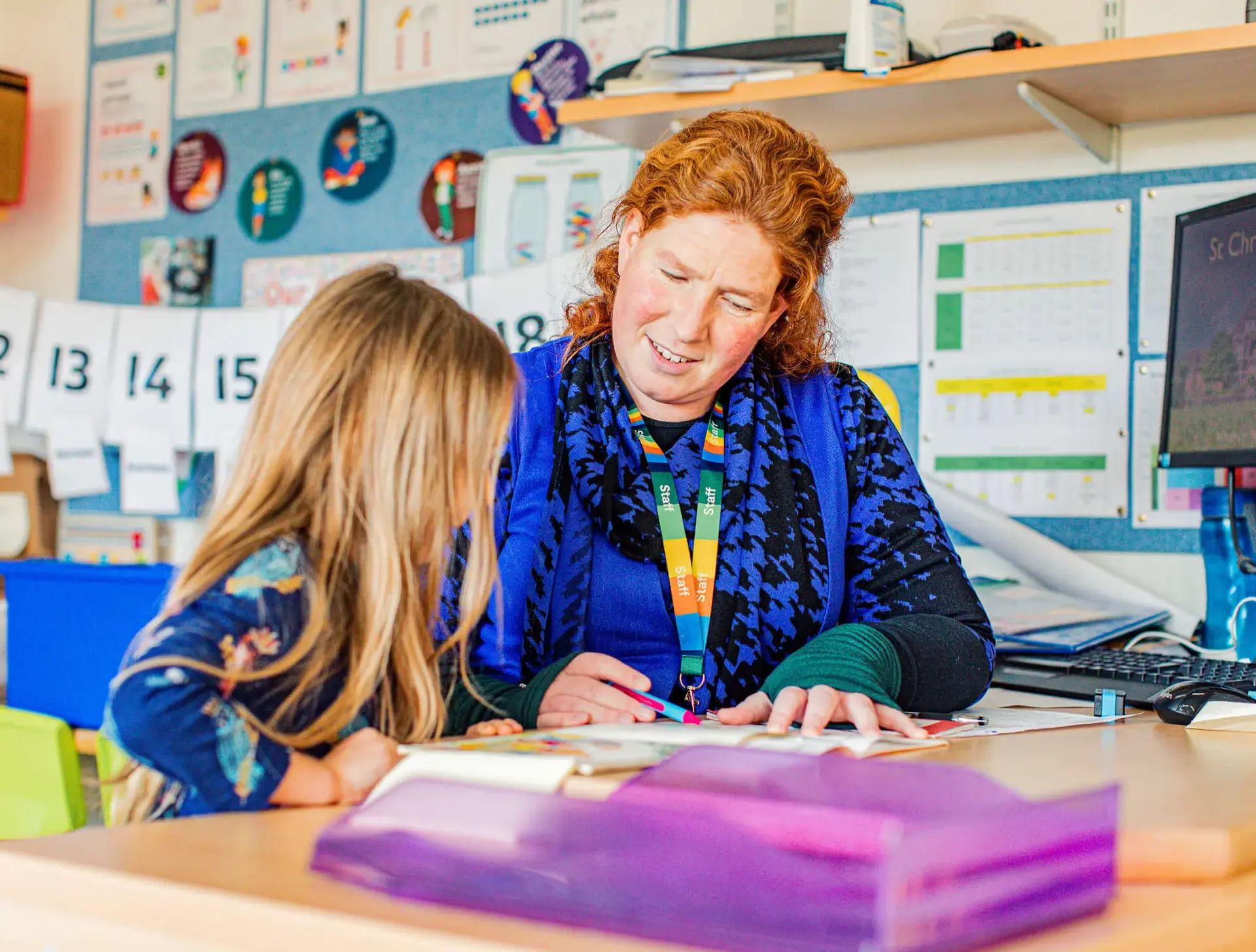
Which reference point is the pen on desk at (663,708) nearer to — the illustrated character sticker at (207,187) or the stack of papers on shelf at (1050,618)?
the stack of papers on shelf at (1050,618)

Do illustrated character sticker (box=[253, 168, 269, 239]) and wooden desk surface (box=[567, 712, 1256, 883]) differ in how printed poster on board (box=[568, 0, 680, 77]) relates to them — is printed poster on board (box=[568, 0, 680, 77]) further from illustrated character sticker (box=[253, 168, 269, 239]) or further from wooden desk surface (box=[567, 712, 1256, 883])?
wooden desk surface (box=[567, 712, 1256, 883])

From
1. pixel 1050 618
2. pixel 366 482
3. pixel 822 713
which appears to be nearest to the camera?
pixel 366 482

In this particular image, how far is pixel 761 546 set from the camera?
1.26 metres

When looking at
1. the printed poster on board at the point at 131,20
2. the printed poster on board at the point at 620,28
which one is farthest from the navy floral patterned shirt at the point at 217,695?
the printed poster on board at the point at 131,20

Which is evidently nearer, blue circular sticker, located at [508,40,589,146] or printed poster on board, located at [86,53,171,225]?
blue circular sticker, located at [508,40,589,146]

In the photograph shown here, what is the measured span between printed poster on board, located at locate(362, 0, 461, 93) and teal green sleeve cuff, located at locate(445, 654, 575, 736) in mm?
1757

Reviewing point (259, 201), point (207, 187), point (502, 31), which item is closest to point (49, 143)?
point (207, 187)

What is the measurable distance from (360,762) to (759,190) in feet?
2.34

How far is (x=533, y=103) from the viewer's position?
2.43 m

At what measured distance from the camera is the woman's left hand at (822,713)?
3.02 ft

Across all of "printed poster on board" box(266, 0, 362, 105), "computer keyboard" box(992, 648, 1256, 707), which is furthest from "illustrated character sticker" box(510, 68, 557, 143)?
"computer keyboard" box(992, 648, 1256, 707)

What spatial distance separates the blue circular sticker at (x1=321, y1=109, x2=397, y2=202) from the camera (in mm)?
2604

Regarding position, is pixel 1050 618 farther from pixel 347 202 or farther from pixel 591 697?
pixel 347 202

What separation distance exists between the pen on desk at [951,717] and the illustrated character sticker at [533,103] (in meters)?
1.57
